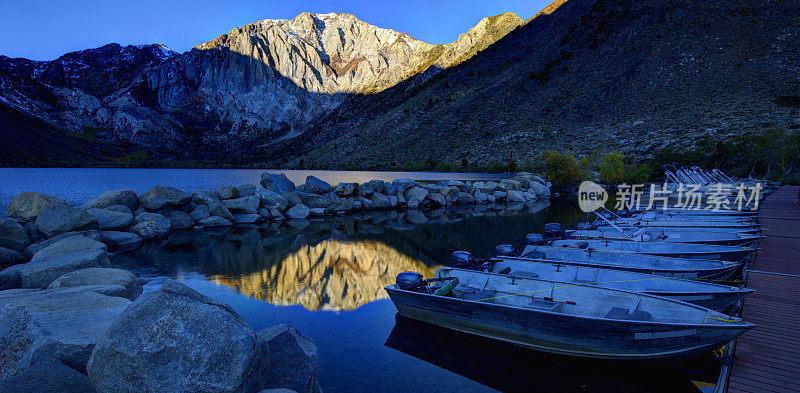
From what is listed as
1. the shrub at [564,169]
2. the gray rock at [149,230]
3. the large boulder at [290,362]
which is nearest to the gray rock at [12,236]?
the gray rock at [149,230]

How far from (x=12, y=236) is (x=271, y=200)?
51.2ft

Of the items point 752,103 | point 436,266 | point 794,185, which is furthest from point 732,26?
point 436,266

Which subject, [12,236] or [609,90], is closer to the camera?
[12,236]

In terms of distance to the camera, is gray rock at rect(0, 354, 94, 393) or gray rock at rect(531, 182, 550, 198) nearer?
gray rock at rect(0, 354, 94, 393)

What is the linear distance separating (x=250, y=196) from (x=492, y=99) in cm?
8880

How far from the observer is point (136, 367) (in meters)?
4.25

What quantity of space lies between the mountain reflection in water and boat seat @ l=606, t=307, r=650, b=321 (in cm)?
748

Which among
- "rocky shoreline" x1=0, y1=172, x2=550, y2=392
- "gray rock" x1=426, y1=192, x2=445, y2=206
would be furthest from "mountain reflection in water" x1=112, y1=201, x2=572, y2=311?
"gray rock" x1=426, y1=192, x2=445, y2=206

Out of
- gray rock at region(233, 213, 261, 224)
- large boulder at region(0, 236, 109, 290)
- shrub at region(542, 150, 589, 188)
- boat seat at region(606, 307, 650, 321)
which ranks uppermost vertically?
shrub at region(542, 150, 589, 188)

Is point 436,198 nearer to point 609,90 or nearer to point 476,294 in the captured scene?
point 476,294

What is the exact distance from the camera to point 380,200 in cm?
3681

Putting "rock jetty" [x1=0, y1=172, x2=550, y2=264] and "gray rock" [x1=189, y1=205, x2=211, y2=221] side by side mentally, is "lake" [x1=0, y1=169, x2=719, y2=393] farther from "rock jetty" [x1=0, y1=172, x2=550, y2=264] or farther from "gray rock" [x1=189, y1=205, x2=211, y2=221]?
"gray rock" [x1=189, y1=205, x2=211, y2=221]

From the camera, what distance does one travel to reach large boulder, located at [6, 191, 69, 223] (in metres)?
19.9

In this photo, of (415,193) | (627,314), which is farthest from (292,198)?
(627,314)
